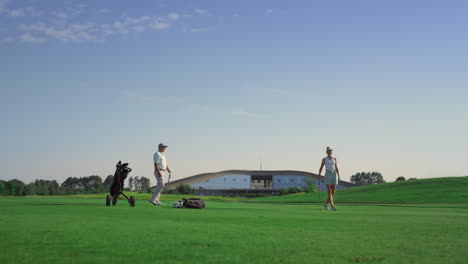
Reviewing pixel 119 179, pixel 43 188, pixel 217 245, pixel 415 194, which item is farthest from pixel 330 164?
pixel 43 188

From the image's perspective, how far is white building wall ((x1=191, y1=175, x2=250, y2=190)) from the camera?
124m

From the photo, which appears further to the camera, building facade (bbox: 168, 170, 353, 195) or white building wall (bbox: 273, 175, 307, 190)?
white building wall (bbox: 273, 175, 307, 190)

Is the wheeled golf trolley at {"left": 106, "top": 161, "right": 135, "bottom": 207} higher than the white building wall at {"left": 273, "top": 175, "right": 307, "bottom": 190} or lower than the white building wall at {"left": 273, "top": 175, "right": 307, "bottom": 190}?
lower

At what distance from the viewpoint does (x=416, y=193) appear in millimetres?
44625

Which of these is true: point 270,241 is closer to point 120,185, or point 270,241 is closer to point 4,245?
point 4,245

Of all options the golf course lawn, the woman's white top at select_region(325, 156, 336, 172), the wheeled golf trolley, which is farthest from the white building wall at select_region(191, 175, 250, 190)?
the golf course lawn

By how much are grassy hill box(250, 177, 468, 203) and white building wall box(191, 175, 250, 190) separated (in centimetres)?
7300

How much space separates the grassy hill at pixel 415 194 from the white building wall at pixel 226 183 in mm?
72999

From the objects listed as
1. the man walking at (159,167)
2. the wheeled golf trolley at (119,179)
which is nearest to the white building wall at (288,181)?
the man walking at (159,167)

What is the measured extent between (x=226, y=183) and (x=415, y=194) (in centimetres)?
8521

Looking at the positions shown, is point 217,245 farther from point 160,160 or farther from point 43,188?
point 43,188

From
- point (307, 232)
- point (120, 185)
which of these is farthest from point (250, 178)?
point (307, 232)

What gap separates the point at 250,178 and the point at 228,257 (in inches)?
4933

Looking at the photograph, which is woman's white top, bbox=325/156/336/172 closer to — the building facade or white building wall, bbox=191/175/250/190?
the building facade
